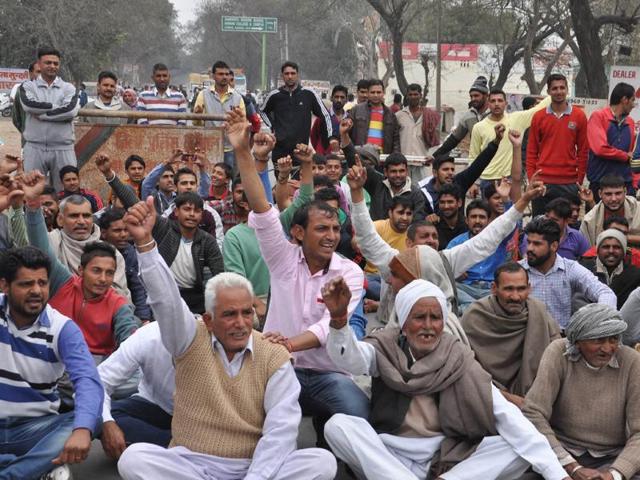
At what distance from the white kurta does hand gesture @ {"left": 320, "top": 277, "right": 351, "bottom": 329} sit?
0.06 metres

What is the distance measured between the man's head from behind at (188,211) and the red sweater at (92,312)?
5.27ft

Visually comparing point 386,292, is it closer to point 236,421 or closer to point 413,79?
point 236,421

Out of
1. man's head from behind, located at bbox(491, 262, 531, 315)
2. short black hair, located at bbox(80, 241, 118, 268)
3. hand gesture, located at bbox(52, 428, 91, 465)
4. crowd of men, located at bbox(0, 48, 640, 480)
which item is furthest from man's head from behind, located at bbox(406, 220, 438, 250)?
hand gesture, located at bbox(52, 428, 91, 465)

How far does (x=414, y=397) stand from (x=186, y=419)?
1.18m

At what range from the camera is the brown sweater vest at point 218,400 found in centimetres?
432

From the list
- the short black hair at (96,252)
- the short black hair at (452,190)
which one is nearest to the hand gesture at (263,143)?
the short black hair at (96,252)

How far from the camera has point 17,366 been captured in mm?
4559

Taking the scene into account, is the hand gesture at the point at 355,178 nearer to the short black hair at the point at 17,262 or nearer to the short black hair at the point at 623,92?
the short black hair at the point at 17,262

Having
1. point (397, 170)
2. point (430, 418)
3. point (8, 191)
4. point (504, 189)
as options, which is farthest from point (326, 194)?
point (430, 418)

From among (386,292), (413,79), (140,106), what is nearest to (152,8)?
(413,79)

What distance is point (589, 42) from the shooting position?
19.6 meters

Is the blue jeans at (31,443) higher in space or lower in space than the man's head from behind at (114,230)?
lower

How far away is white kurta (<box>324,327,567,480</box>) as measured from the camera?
15.0 feet

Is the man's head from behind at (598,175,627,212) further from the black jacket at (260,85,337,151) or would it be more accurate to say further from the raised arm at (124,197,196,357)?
the raised arm at (124,197,196,357)
